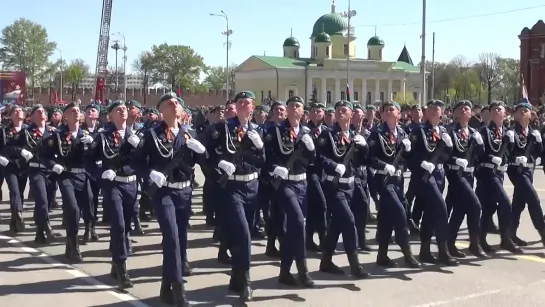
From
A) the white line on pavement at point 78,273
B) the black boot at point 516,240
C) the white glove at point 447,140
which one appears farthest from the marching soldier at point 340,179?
the black boot at point 516,240

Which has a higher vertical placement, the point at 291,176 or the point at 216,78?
the point at 216,78

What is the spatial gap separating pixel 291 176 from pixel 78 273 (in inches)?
115

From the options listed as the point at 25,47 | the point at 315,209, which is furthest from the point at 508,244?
the point at 25,47

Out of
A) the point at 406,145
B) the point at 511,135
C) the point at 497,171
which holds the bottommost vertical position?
the point at 497,171

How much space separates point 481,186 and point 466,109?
1.26 metres

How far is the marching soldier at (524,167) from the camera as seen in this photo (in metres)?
9.51

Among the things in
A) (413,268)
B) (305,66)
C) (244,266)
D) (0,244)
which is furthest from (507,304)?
(305,66)

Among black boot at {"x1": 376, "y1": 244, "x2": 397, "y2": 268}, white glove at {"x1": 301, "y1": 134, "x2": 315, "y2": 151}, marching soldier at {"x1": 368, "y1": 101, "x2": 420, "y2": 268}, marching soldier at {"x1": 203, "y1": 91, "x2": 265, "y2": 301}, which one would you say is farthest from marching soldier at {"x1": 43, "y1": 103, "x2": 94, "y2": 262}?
black boot at {"x1": 376, "y1": 244, "x2": 397, "y2": 268}

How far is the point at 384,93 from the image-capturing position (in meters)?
102

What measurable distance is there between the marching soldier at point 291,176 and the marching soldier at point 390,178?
3.71ft

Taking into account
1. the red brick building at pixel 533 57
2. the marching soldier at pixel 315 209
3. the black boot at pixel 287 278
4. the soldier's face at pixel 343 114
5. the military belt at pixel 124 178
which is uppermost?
the red brick building at pixel 533 57

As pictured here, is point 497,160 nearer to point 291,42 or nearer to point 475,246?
point 475,246

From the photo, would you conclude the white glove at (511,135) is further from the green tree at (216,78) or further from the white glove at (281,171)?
the green tree at (216,78)

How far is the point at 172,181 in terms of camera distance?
6855 millimetres
